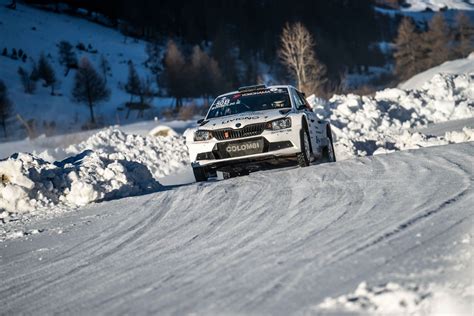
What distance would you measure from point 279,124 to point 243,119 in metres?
0.56

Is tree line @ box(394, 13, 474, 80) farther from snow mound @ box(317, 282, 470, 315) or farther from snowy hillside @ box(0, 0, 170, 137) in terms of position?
snow mound @ box(317, 282, 470, 315)

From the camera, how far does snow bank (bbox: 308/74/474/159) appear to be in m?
20.1

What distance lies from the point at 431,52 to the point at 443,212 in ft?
219

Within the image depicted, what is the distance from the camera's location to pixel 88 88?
5947 centimetres

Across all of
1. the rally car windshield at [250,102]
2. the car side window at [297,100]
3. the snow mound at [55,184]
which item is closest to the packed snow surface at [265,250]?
the snow mound at [55,184]

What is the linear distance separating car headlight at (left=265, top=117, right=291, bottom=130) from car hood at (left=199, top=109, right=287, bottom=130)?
6cm

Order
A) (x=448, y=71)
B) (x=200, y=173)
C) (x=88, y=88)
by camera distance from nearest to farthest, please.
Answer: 1. (x=200, y=173)
2. (x=448, y=71)
3. (x=88, y=88)

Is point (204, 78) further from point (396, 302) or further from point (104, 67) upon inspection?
point (396, 302)

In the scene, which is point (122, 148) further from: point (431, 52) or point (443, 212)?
point (431, 52)

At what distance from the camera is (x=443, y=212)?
16.2 ft

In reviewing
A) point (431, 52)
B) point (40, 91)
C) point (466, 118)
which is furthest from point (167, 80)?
point (466, 118)

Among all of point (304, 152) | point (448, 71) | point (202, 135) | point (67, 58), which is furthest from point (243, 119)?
point (67, 58)

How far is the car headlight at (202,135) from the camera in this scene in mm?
9641

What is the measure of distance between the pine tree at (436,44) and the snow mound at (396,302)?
220 feet
